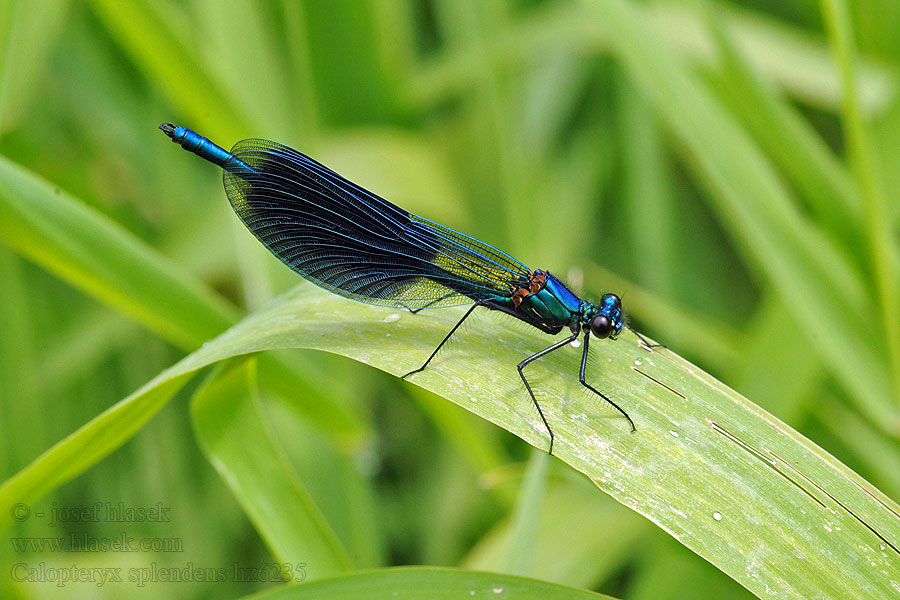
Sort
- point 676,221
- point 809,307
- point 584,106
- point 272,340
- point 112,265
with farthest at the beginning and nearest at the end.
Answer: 1. point 584,106
2. point 676,221
3. point 809,307
4. point 112,265
5. point 272,340

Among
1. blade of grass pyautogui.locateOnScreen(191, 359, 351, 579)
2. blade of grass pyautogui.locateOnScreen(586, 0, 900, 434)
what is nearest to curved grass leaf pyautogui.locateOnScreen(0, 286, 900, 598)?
blade of grass pyautogui.locateOnScreen(191, 359, 351, 579)

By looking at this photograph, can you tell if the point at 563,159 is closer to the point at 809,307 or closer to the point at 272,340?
the point at 809,307

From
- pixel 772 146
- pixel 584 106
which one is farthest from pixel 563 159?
pixel 772 146

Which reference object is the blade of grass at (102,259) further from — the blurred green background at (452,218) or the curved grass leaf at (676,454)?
the curved grass leaf at (676,454)

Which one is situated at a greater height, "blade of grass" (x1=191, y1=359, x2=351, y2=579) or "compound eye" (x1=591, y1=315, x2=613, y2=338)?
"compound eye" (x1=591, y1=315, x2=613, y2=338)

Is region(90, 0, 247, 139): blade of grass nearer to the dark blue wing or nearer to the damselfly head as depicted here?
the dark blue wing

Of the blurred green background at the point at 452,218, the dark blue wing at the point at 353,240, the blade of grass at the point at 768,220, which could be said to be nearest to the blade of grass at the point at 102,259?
the blurred green background at the point at 452,218

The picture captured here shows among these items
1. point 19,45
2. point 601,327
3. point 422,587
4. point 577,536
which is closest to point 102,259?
point 19,45
